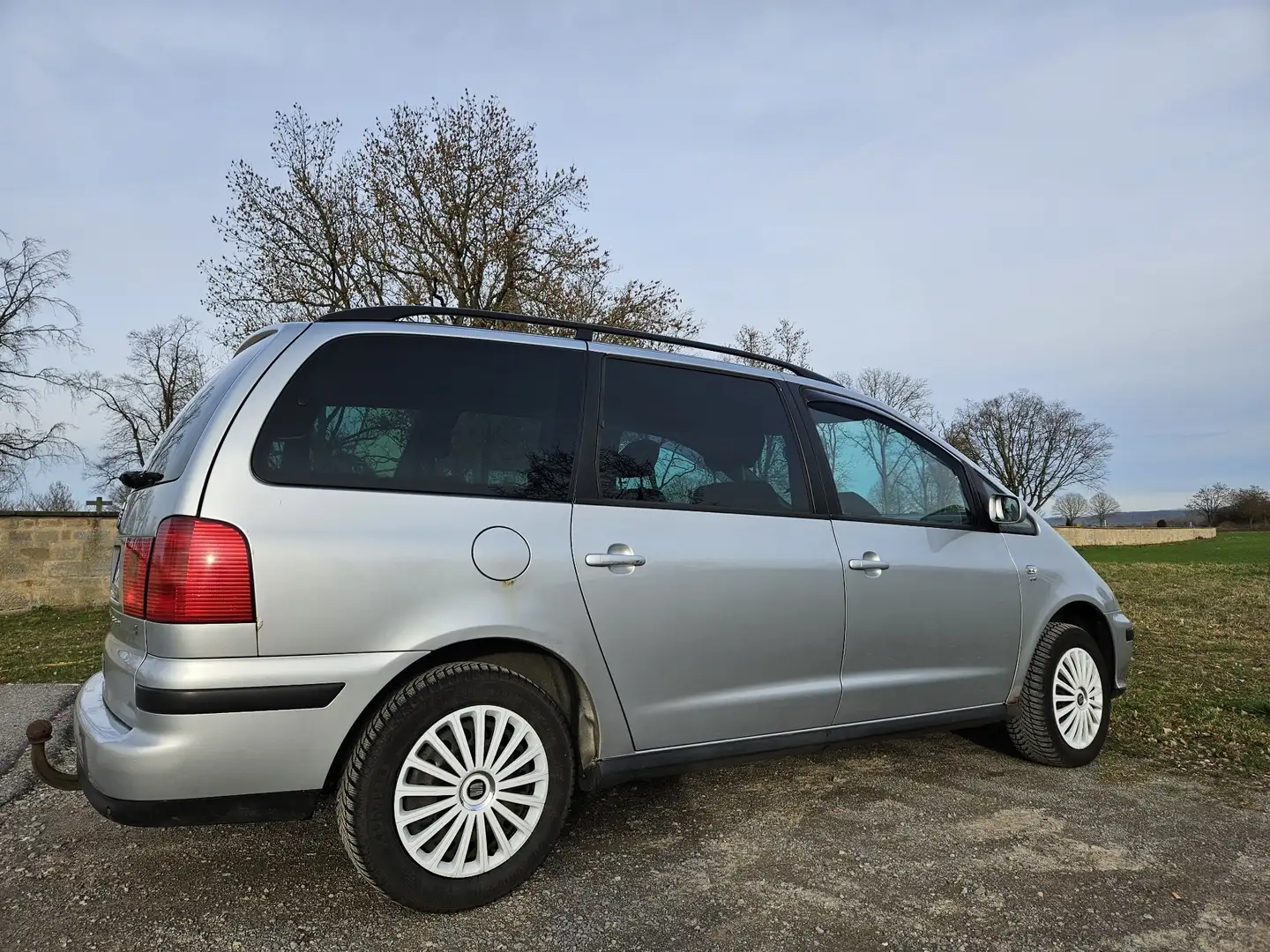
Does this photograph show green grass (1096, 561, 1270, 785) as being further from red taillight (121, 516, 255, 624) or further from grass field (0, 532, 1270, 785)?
red taillight (121, 516, 255, 624)

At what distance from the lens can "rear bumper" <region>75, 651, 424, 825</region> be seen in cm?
214

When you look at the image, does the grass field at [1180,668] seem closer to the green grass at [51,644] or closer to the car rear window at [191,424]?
the green grass at [51,644]

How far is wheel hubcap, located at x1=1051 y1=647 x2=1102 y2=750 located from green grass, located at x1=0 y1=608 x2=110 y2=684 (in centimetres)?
553

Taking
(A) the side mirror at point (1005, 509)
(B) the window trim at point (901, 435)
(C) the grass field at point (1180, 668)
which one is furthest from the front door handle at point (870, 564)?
(C) the grass field at point (1180, 668)

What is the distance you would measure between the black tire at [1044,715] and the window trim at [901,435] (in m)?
0.68

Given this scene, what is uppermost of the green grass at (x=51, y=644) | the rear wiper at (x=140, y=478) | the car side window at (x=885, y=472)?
the car side window at (x=885, y=472)

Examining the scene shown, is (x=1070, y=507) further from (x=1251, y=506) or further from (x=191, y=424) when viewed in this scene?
(x=191, y=424)

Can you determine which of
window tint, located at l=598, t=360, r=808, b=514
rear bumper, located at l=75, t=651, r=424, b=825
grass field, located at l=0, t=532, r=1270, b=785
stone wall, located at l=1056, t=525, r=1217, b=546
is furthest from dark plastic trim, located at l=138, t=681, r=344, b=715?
stone wall, located at l=1056, t=525, r=1217, b=546

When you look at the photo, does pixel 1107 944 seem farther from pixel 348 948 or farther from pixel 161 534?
pixel 161 534

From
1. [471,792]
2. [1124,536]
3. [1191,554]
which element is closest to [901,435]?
[471,792]

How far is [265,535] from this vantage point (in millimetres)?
2236

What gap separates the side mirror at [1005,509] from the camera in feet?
12.6

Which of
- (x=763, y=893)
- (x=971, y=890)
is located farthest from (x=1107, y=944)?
(x=763, y=893)

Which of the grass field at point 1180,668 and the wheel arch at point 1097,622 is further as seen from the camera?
the grass field at point 1180,668
